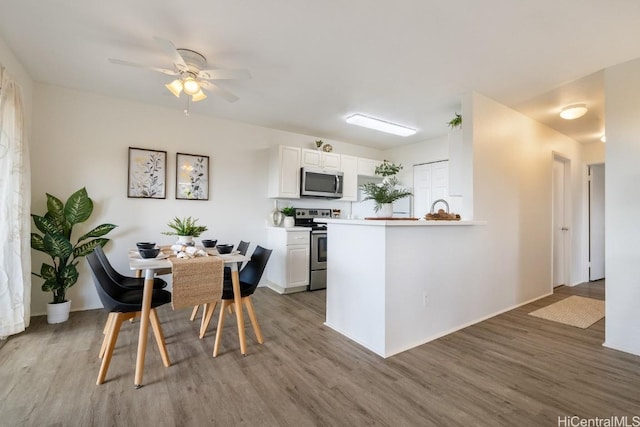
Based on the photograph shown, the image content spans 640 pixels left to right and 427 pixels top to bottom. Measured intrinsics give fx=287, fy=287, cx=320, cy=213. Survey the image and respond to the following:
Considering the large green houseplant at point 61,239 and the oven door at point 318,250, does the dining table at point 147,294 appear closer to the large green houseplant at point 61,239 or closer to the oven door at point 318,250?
the large green houseplant at point 61,239

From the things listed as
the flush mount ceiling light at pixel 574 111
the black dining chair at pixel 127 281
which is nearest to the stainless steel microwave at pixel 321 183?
the black dining chair at pixel 127 281

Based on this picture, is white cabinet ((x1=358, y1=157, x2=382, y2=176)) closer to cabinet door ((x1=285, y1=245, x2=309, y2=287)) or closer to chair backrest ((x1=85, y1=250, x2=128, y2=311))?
cabinet door ((x1=285, y1=245, x2=309, y2=287))

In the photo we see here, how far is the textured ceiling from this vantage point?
191cm

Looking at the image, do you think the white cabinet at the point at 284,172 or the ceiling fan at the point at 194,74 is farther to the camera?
the white cabinet at the point at 284,172

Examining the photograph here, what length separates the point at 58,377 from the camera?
1939 mm

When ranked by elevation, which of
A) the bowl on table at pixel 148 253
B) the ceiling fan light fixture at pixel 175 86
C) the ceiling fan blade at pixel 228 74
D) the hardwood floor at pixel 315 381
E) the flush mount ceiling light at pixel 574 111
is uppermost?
Answer: the flush mount ceiling light at pixel 574 111

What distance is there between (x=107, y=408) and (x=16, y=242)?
1.73 m

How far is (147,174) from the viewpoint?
3.60m

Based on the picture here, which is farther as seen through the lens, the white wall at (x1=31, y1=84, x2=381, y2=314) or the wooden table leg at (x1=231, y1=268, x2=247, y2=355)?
the white wall at (x1=31, y1=84, x2=381, y2=314)

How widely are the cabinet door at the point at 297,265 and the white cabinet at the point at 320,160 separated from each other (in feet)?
4.31

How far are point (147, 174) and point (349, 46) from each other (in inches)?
112

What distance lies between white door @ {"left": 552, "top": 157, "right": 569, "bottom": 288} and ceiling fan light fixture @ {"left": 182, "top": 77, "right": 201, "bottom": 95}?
5.19m

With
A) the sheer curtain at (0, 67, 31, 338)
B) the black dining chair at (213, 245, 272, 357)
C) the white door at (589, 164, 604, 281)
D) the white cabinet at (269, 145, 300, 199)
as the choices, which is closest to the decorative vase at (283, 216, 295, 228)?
the white cabinet at (269, 145, 300, 199)

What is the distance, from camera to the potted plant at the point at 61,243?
2.84m
